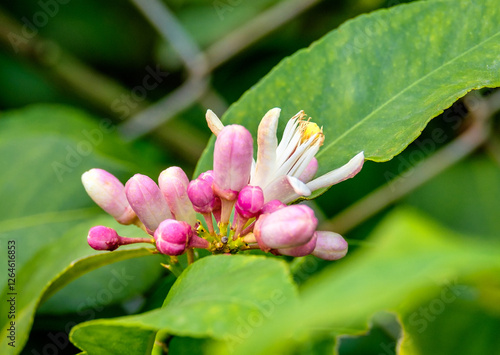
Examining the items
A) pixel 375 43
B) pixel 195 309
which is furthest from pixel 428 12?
pixel 195 309

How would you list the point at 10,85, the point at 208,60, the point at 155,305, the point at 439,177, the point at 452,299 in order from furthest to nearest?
the point at 10,85 → the point at 439,177 → the point at 208,60 → the point at 155,305 → the point at 452,299

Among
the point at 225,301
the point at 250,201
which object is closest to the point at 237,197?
the point at 250,201

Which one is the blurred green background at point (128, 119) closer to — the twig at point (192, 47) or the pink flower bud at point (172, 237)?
the twig at point (192, 47)

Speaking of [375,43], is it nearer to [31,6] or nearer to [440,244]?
[440,244]

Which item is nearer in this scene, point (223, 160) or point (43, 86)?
point (223, 160)

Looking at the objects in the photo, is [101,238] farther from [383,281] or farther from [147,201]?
[383,281]
